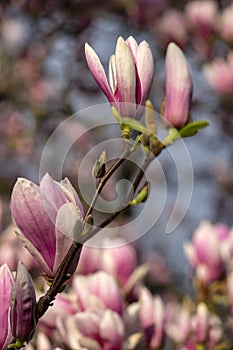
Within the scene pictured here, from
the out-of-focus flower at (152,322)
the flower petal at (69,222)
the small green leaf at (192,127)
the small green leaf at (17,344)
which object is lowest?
the out-of-focus flower at (152,322)

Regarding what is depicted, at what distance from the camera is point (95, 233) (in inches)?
28.3

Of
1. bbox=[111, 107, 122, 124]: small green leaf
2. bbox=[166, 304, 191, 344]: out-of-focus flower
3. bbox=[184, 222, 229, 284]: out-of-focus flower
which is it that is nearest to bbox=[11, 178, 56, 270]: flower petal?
bbox=[111, 107, 122, 124]: small green leaf

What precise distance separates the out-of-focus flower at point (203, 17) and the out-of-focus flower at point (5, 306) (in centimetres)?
256

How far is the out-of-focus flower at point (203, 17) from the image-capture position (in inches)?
123

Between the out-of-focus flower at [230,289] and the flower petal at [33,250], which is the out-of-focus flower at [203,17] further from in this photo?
the flower petal at [33,250]

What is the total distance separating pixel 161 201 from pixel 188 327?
51 cm

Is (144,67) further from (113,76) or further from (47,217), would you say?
(47,217)

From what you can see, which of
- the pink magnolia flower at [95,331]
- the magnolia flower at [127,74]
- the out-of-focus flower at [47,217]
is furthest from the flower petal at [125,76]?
the pink magnolia flower at [95,331]

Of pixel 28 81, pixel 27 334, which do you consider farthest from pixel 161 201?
pixel 28 81

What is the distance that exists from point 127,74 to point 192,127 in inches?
4.6

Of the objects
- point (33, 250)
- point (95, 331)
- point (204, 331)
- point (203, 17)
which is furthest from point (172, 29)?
point (33, 250)

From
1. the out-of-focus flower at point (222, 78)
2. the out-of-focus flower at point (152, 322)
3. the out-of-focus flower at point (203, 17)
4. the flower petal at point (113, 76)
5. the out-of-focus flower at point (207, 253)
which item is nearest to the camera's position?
the flower petal at point (113, 76)

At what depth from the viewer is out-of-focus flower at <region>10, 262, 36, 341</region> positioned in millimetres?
697

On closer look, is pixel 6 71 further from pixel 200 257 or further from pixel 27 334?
pixel 27 334
